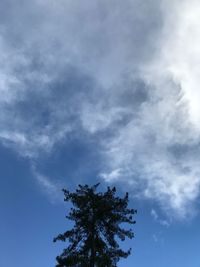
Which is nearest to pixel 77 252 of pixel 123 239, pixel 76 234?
pixel 76 234

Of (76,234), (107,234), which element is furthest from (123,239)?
(76,234)

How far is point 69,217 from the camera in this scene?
126ft

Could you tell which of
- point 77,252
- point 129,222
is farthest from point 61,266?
point 129,222

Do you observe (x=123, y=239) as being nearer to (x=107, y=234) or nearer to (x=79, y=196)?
(x=107, y=234)

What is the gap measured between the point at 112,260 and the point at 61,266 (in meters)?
4.43

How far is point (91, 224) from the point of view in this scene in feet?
124

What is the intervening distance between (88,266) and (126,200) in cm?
720

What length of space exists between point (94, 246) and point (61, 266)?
3318 millimetres

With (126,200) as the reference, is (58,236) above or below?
below

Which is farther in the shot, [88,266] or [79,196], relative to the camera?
[79,196]

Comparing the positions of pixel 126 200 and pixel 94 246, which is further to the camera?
pixel 126 200

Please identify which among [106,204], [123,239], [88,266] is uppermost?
[106,204]

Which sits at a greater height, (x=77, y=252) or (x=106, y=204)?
(x=106, y=204)

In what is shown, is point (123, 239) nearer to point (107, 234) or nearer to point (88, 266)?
point (107, 234)
